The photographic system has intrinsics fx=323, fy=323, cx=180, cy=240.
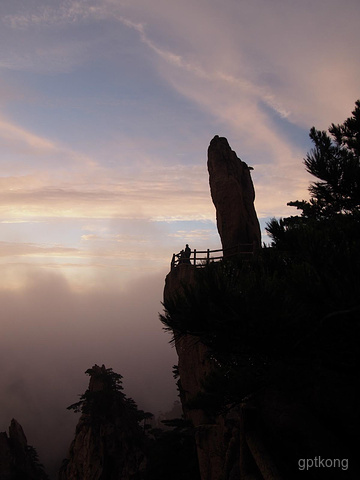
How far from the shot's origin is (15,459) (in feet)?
133

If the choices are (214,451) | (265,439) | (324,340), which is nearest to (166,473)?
(214,451)

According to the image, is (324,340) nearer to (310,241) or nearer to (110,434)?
(310,241)

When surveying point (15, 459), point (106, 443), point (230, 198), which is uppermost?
point (230, 198)

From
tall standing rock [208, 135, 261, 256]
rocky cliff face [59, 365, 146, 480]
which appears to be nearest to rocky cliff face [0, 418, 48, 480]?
rocky cliff face [59, 365, 146, 480]

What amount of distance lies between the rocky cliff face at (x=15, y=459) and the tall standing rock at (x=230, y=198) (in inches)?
1507

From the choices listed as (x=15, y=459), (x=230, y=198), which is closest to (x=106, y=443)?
(x=15, y=459)

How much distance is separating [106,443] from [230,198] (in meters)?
27.1

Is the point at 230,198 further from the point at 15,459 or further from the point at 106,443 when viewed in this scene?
the point at 15,459

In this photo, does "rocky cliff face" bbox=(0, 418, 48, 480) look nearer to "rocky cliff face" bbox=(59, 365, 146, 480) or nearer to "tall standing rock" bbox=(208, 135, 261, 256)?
"rocky cliff face" bbox=(59, 365, 146, 480)

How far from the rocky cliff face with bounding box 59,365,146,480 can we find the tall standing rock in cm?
2226

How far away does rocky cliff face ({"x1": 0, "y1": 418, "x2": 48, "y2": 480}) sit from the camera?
39.1 metres

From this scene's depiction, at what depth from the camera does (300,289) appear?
18.8ft

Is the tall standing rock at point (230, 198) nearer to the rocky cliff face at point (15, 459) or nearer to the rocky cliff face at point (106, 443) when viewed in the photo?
the rocky cliff face at point (106, 443)

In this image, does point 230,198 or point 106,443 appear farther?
point 106,443
